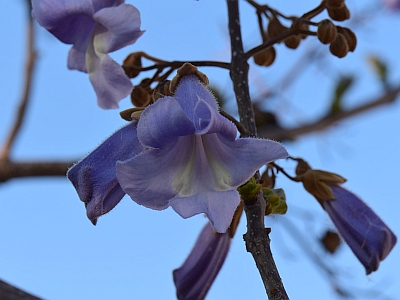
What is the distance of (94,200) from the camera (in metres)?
1.06

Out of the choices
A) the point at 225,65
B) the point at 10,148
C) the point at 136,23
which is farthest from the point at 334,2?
the point at 10,148

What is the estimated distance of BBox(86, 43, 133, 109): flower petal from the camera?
1.29 m

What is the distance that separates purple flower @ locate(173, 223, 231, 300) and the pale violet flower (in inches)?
12.2

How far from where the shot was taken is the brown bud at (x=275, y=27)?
4.83 feet

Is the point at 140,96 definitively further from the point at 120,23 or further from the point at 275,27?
the point at 275,27

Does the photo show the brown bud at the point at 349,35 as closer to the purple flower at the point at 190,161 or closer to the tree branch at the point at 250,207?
the tree branch at the point at 250,207

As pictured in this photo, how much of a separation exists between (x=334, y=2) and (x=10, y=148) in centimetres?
192

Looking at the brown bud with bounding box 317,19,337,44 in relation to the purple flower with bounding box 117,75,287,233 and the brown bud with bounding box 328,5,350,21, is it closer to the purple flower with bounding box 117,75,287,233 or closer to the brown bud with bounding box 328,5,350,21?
the brown bud with bounding box 328,5,350,21

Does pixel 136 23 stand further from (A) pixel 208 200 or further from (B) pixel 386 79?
(B) pixel 386 79

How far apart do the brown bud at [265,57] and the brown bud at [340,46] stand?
189mm

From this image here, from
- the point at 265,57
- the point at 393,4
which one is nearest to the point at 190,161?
the point at 265,57

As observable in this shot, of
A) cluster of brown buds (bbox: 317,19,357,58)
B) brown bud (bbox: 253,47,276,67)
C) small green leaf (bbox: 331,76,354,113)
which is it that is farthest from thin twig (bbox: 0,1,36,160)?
cluster of brown buds (bbox: 317,19,357,58)

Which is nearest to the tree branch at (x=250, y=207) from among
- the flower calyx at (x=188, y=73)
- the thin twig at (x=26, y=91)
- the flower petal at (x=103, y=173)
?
the flower calyx at (x=188, y=73)

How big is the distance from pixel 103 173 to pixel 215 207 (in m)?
0.21
